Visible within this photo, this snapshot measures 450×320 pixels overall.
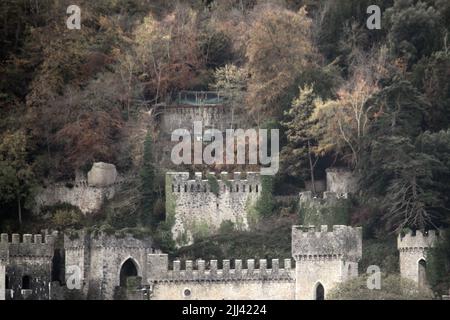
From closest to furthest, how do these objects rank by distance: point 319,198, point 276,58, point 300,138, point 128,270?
point 128,270, point 319,198, point 300,138, point 276,58

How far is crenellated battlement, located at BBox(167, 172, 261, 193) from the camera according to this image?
158000 mm

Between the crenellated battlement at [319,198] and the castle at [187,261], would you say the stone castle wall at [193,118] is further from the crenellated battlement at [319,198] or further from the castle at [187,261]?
the crenellated battlement at [319,198]

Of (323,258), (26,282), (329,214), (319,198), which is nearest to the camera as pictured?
(323,258)

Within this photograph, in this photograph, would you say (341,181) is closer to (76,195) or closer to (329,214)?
(329,214)

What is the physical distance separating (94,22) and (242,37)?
24.4ft

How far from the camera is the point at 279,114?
161 m

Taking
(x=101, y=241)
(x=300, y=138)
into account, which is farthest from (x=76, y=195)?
(x=300, y=138)

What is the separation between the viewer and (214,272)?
153125 millimetres

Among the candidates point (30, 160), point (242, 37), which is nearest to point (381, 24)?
point (242, 37)

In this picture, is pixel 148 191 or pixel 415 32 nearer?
pixel 148 191

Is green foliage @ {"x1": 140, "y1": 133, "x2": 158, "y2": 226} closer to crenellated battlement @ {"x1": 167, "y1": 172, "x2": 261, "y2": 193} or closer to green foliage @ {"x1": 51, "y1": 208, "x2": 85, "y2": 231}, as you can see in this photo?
crenellated battlement @ {"x1": 167, "y1": 172, "x2": 261, "y2": 193}

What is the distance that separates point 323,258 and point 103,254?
9.67 metres

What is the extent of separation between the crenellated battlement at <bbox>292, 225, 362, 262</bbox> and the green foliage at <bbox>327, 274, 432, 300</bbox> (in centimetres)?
275

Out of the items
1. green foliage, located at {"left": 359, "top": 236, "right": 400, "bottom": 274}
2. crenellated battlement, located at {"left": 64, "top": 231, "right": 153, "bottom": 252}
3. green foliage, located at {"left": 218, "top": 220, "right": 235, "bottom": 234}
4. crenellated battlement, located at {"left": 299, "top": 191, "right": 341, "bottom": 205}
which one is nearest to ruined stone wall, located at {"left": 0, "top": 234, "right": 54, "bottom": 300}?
crenellated battlement, located at {"left": 64, "top": 231, "right": 153, "bottom": 252}
